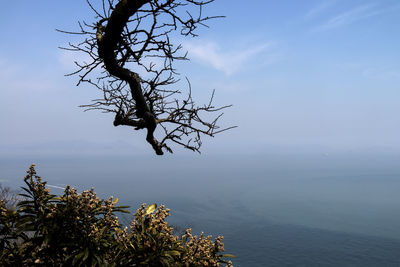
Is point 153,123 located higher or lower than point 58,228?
higher

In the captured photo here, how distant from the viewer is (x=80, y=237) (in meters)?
2.40

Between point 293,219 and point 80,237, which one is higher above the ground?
point 80,237

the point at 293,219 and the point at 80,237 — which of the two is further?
the point at 293,219

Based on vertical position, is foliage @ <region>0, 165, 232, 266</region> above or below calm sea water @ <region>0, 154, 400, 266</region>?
above

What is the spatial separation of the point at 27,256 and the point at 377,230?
132 m

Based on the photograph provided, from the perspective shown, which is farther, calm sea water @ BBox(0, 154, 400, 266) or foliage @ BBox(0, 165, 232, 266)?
calm sea water @ BBox(0, 154, 400, 266)

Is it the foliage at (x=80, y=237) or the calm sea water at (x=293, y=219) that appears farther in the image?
the calm sea water at (x=293, y=219)

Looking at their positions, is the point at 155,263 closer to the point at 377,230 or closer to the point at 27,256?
the point at 27,256

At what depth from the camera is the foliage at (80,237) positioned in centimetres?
235

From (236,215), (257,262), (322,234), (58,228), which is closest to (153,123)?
(58,228)

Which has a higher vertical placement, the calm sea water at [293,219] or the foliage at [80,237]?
the foliage at [80,237]

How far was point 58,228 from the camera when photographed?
235 cm

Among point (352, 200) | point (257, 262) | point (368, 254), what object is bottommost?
point (257, 262)

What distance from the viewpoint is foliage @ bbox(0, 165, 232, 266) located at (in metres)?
2.35
